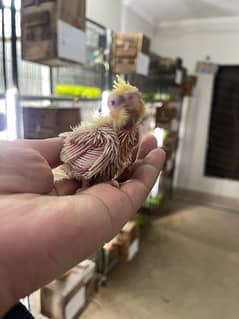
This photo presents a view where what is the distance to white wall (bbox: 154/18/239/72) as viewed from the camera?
2910 millimetres

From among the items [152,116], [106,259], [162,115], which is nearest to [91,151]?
[152,116]

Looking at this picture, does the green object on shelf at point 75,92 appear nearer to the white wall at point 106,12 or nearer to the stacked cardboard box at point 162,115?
the stacked cardboard box at point 162,115

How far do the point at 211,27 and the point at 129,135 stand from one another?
9.77 ft

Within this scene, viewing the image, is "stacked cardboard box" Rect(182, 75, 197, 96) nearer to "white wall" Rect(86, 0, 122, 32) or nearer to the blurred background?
the blurred background

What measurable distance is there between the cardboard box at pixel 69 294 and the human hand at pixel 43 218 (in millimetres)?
802

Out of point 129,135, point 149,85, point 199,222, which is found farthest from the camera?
point 199,222

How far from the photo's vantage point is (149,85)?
7.60 ft

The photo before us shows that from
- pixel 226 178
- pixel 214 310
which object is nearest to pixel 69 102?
pixel 214 310

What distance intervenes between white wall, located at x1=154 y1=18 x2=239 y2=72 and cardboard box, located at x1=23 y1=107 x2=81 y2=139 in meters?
2.65

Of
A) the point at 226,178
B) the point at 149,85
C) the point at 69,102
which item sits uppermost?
the point at 149,85

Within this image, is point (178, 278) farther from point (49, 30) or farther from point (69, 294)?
point (49, 30)

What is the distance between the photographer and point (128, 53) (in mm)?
1634

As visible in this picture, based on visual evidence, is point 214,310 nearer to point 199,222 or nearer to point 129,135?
A: point 199,222

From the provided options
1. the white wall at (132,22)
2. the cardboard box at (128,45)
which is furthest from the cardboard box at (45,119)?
the white wall at (132,22)
